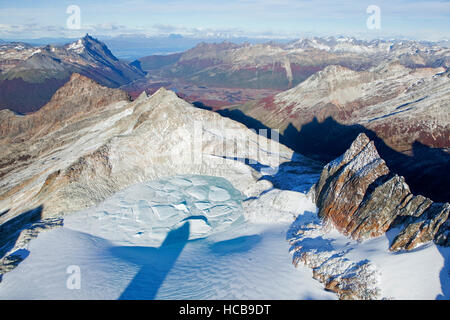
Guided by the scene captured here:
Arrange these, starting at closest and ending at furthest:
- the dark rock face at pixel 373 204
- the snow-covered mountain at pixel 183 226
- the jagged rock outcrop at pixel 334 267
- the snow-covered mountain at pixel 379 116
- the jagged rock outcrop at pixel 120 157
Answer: the jagged rock outcrop at pixel 334 267
the dark rock face at pixel 373 204
the snow-covered mountain at pixel 183 226
the jagged rock outcrop at pixel 120 157
the snow-covered mountain at pixel 379 116

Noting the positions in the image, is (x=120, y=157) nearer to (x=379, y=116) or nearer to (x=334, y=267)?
(x=334, y=267)

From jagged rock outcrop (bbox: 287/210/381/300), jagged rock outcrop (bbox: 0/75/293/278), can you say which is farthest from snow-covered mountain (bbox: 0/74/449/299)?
jagged rock outcrop (bbox: 0/75/293/278)

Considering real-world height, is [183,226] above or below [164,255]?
above

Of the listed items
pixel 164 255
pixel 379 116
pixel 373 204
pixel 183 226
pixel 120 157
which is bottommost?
pixel 164 255

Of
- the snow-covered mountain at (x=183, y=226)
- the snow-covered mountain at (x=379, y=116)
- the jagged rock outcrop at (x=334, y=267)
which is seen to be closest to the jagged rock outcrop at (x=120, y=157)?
the snow-covered mountain at (x=183, y=226)

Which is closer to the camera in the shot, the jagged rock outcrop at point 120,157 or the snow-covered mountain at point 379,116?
the jagged rock outcrop at point 120,157

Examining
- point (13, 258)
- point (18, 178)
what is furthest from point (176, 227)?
point (18, 178)

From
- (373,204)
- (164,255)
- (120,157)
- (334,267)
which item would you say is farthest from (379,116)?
(164,255)

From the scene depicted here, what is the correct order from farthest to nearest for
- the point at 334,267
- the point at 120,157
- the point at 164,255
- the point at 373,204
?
Answer: the point at 120,157 < the point at 164,255 < the point at 373,204 < the point at 334,267

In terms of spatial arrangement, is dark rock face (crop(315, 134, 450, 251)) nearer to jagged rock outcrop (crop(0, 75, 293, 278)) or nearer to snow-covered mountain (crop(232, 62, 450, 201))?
jagged rock outcrop (crop(0, 75, 293, 278))

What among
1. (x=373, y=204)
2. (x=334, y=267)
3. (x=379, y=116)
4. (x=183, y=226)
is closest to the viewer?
(x=334, y=267)

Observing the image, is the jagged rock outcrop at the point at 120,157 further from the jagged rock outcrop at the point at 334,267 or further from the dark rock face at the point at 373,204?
the jagged rock outcrop at the point at 334,267
